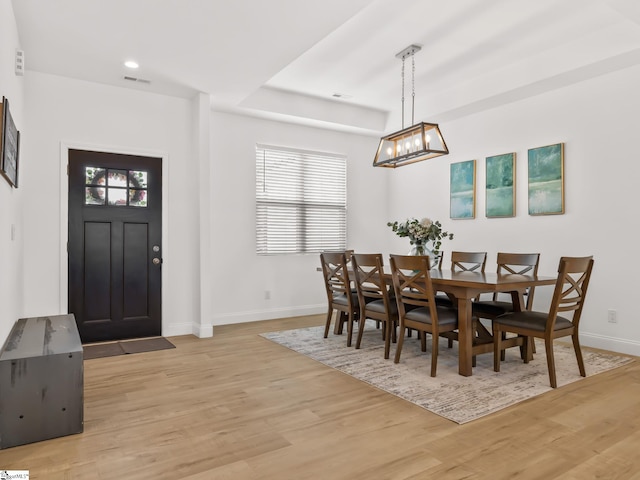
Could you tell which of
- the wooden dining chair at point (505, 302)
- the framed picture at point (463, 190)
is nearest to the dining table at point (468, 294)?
the wooden dining chair at point (505, 302)

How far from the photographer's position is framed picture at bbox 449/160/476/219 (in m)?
5.59

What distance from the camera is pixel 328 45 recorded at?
4.23m

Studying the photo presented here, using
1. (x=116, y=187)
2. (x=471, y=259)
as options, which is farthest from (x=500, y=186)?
(x=116, y=187)

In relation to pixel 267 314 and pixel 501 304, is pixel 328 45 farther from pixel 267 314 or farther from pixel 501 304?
pixel 267 314

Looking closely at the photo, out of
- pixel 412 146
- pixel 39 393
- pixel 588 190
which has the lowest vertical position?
pixel 39 393

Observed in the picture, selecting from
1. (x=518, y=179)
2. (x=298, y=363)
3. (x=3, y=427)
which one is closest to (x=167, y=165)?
(x=298, y=363)

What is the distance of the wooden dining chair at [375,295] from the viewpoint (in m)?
3.79

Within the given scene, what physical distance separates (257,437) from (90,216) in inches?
129

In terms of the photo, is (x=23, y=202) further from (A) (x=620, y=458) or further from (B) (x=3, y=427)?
(A) (x=620, y=458)

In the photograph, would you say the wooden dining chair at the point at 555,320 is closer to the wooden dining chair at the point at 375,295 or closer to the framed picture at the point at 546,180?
the wooden dining chair at the point at 375,295

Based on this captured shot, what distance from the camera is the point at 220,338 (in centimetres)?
471

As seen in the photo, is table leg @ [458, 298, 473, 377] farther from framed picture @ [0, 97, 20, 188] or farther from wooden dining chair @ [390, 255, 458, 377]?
framed picture @ [0, 97, 20, 188]

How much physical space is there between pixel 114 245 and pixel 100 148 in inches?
41.6

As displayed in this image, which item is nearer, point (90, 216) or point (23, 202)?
point (23, 202)
